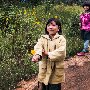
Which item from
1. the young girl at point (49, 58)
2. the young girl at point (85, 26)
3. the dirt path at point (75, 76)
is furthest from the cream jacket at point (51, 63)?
the young girl at point (85, 26)

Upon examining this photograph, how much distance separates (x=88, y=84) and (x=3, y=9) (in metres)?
5.24

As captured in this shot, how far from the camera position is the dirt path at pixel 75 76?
7435mm

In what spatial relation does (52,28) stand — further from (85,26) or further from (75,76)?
(85,26)

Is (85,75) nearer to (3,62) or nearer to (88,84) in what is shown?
(88,84)

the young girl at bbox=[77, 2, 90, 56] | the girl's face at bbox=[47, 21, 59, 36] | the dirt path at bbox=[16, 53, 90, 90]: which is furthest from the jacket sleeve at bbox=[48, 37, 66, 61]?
the young girl at bbox=[77, 2, 90, 56]

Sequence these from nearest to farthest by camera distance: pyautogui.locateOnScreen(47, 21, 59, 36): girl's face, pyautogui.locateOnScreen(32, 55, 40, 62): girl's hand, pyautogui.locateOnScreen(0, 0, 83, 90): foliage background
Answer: pyautogui.locateOnScreen(32, 55, 40, 62): girl's hand
pyautogui.locateOnScreen(47, 21, 59, 36): girl's face
pyautogui.locateOnScreen(0, 0, 83, 90): foliage background

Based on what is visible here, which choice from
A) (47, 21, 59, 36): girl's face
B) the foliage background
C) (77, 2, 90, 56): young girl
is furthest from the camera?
(77, 2, 90, 56): young girl

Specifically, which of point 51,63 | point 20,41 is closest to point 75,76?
point 20,41

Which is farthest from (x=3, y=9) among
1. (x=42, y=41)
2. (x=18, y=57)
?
(x=42, y=41)

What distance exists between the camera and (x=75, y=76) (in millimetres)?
7934

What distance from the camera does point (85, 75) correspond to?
26.1ft

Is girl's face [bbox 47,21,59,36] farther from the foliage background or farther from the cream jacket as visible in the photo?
the foliage background

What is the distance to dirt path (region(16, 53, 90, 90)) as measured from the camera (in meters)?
7.43

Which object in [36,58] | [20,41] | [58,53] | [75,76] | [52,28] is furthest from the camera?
[20,41]
